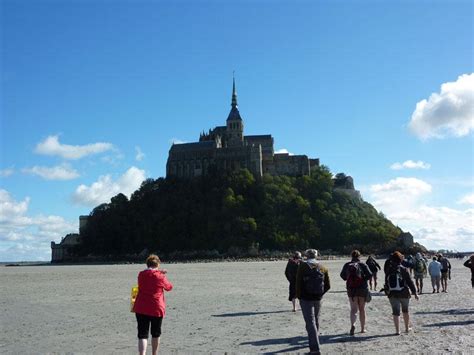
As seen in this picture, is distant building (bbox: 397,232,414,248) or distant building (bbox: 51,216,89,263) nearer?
distant building (bbox: 397,232,414,248)

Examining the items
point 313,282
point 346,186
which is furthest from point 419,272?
point 346,186

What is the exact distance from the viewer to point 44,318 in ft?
45.1

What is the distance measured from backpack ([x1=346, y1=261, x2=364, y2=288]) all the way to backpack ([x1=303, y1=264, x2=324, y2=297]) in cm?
198

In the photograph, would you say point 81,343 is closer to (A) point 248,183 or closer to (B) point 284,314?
(B) point 284,314

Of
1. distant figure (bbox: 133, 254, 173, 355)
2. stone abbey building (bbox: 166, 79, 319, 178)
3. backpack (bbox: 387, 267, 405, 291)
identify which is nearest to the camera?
distant figure (bbox: 133, 254, 173, 355)

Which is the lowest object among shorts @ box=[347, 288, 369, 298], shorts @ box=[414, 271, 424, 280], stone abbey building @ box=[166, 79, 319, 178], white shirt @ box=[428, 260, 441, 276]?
shorts @ box=[414, 271, 424, 280]

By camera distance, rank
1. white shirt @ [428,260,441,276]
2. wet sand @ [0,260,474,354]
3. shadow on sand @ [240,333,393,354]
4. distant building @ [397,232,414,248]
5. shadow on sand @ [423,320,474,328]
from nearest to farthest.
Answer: wet sand @ [0,260,474,354], shadow on sand @ [240,333,393,354], shadow on sand @ [423,320,474,328], white shirt @ [428,260,441,276], distant building @ [397,232,414,248]

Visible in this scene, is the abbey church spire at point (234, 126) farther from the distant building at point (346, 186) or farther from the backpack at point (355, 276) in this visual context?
the backpack at point (355, 276)

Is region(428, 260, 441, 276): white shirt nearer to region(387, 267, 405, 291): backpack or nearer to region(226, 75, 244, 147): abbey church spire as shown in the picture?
region(387, 267, 405, 291): backpack

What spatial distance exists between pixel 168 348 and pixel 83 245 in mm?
96991

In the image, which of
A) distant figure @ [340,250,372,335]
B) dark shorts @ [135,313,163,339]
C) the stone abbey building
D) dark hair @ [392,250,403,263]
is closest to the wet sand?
distant figure @ [340,250,372,335]

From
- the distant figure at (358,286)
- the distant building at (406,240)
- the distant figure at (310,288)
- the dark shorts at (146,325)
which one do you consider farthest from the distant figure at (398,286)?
the distant building at (406,240)

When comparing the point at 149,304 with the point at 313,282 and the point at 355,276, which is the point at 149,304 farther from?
the point at 355,276

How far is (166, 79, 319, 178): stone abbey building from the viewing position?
96.8 m
